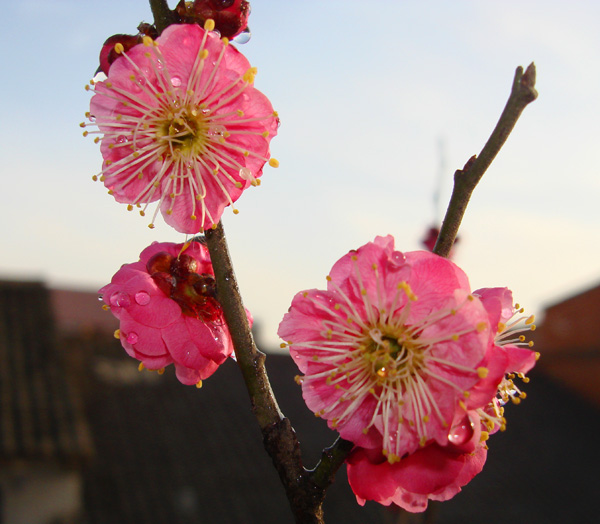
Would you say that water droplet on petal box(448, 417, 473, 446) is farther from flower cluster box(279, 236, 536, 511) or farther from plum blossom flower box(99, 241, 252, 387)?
plum blossom flower box(99, 241, 252, 387)

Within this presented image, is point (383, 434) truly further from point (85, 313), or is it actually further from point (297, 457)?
point (85, 313)

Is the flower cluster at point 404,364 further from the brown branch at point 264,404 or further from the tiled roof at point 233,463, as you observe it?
the tiled roof at point 233,463

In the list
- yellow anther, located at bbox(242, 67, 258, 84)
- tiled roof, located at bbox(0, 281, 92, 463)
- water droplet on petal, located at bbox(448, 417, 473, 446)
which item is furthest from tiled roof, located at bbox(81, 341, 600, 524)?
yellow anther, located at bbox(242, 67, 258, 84)

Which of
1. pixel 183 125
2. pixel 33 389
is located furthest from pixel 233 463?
pixel 183 125

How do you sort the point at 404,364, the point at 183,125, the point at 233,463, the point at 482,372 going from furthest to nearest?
the point at 233,463
the point at 183,125
the point at 404,364
the point at 482,372

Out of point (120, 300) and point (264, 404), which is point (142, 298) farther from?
point (264, 404)
